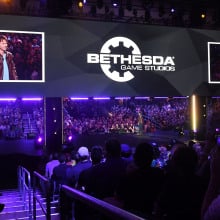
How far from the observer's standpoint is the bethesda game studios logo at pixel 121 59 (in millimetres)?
9039

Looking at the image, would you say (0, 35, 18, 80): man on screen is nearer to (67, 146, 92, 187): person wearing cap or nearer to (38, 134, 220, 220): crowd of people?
(67, 146, 92, 187): person wearing cap

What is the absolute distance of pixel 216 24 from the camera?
37.8 feet

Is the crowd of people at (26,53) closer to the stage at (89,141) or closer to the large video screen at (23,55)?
the large video screen at (23,55)

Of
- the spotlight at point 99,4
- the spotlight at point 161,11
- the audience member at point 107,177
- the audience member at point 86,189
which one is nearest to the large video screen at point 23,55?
the spotlight at point 99,4

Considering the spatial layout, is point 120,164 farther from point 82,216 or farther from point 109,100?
point 109,100

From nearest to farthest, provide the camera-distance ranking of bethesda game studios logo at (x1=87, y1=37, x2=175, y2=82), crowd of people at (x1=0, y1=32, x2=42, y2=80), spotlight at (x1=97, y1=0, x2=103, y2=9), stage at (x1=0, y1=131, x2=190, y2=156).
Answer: crowd of people at (x1=0, y1=32, x2=42, y2=80)
bethesda game studios logo at (x1=87, y1=37, x2=175, y2=82)
stage at (x1=0, y1=131, x2=190, y2=156)
spotlight at (x1=97, y1=0, x2=103, y2=9)

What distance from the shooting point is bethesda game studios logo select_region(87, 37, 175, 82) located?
29.7ft

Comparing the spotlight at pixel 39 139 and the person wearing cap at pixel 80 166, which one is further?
the spotlight at pixel 39 139

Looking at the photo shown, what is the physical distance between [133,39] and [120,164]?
6.54m

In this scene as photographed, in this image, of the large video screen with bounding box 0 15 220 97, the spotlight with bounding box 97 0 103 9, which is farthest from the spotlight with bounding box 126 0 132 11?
the large video screen with bounding box 0 15 220 97

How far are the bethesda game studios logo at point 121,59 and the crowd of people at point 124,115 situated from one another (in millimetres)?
809

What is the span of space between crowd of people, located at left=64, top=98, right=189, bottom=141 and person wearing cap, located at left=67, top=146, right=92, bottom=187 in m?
4.52

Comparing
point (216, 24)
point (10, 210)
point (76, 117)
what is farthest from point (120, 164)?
point (216, 24)

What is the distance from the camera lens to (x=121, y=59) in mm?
9156
